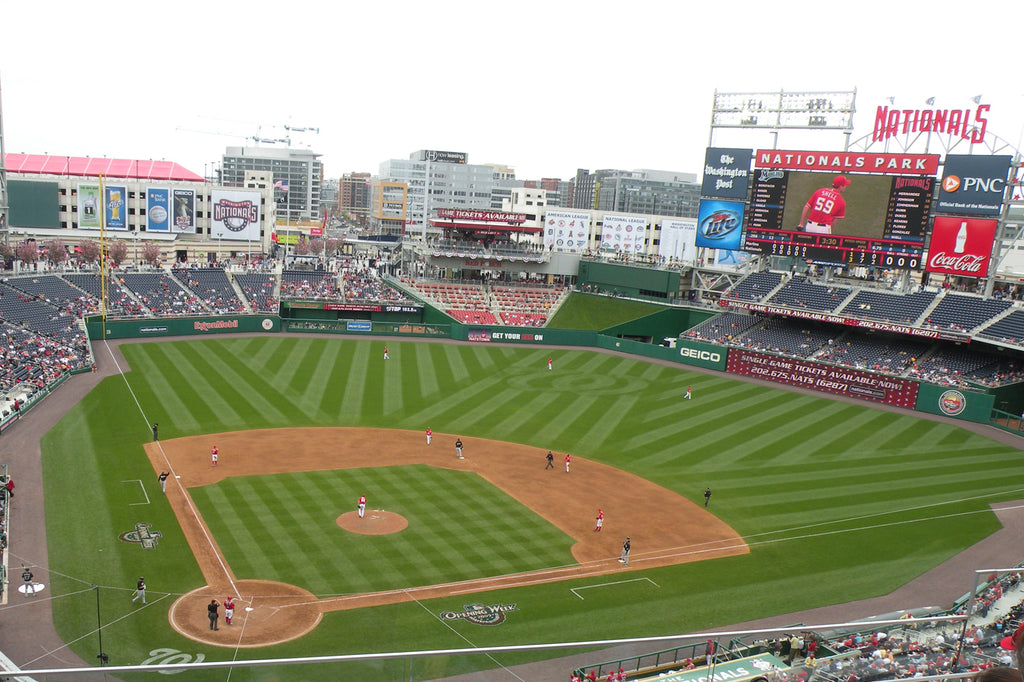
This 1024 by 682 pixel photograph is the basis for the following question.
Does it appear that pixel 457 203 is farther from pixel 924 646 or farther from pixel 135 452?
pixel 924 646

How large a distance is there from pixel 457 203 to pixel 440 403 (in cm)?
13145

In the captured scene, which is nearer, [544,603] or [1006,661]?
[1006,661]

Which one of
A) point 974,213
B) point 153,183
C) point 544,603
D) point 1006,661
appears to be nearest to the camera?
point 1006,661

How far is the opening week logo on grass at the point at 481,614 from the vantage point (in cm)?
2162

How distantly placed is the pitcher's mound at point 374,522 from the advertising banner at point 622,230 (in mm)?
75641

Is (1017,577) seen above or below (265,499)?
above

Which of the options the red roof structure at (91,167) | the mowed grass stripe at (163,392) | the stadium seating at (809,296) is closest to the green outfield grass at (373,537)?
the mowed grass stripe at (163,392)

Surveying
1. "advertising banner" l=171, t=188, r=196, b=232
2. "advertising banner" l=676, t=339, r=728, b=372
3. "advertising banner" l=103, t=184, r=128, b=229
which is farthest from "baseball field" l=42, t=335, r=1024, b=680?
"advertising banner" l=171, t=188, r=196, b=232

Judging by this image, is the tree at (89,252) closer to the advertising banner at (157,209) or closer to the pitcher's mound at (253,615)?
the advertising banner at (157,209)

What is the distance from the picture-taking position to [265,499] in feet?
95.8

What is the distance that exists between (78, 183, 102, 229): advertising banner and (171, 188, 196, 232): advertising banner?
7218 mm

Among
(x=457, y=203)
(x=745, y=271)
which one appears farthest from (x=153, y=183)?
(x=457, y=203)

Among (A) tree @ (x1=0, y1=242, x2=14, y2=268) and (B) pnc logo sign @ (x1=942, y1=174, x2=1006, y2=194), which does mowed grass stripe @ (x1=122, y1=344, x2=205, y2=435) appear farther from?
(B) pnc logo sign @ (x1=942, y1=174, x2=1006, y2=194)

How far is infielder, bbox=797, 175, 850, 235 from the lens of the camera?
56.8m
